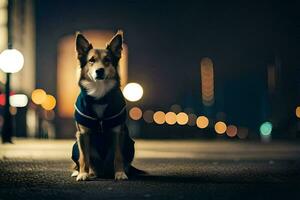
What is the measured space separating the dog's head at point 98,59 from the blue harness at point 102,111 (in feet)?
0.85

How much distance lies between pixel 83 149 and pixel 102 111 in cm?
60

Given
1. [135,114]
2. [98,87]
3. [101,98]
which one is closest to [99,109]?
[101,98]

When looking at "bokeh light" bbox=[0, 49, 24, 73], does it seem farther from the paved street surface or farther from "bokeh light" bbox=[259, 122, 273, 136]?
"bokeh light" bbox=[259, 122, 273, 136]

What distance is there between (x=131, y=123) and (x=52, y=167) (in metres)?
33.2

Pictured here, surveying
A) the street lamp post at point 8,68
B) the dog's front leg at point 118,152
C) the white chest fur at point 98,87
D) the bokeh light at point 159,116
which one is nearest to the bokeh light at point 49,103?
the street lamp post at point 8,68

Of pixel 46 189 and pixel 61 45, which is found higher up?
pixel 61 45

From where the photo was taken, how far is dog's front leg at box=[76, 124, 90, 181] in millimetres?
10898

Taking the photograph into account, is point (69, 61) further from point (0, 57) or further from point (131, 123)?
point (0, 57)

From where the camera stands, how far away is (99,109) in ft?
35.9

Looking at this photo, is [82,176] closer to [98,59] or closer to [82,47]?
[98,59]

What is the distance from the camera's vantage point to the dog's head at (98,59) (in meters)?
10.7

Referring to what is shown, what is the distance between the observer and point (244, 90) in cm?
18888

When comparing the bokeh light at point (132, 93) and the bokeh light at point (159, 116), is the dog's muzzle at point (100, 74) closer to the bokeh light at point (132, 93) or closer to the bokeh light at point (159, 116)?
the bokeh light at point (132, 93)

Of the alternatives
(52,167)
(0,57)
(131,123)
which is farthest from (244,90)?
(52,167)
